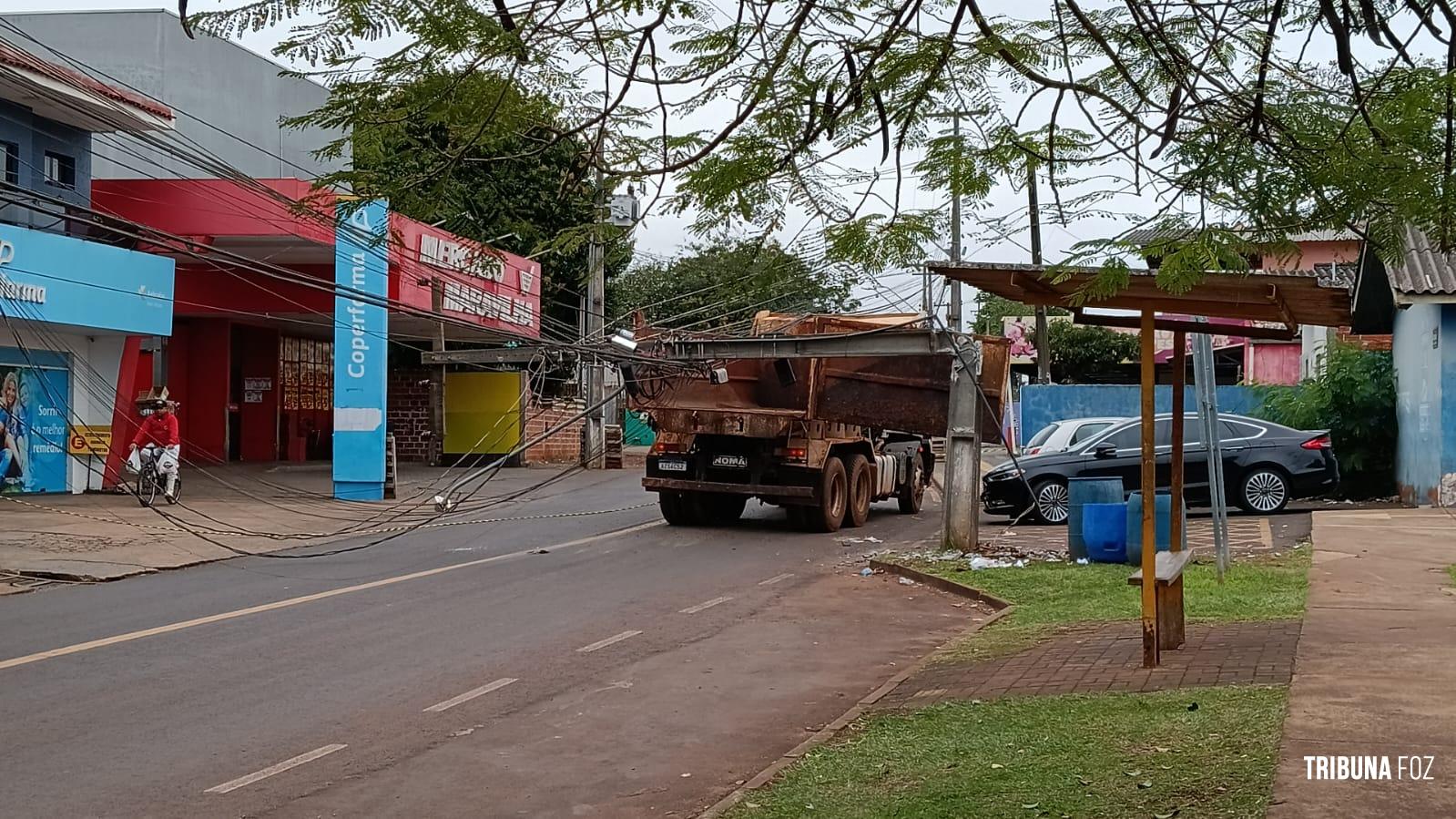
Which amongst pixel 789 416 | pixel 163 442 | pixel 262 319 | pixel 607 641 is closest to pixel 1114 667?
pixel 607 641

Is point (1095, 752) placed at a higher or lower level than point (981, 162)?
lower

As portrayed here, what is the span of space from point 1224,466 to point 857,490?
5297 mm

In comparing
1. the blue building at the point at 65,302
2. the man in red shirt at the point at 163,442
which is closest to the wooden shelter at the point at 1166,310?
the blue building at the point at 65,302

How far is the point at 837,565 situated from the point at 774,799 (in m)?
9.55

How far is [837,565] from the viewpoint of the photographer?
1527cm

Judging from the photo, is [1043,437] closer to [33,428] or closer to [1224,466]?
[1224,466]

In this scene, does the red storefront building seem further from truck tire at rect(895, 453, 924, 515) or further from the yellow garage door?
truck tire at rect(895, 453, 924, 515)

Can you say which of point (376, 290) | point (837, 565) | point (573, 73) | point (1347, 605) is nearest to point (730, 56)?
point (573, 73)

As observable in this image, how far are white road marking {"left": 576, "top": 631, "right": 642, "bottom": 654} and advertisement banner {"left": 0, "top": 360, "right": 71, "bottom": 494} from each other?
13.7m

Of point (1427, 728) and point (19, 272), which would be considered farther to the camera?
point (19, 272)

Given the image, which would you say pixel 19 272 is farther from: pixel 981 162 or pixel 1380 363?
pixel 1380 363

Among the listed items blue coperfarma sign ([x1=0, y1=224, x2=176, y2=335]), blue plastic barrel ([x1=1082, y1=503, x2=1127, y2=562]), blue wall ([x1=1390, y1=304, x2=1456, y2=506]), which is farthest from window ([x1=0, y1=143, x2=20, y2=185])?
blue wall ([x1=1390, y1=304, x2=1456, y2=506])

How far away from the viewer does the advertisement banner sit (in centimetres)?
2066

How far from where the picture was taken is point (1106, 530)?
13.8 m
